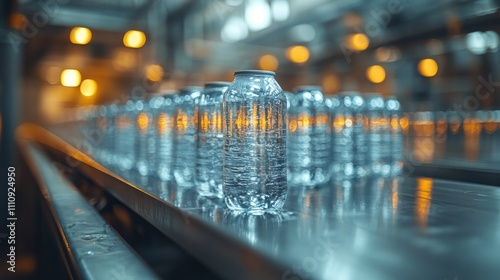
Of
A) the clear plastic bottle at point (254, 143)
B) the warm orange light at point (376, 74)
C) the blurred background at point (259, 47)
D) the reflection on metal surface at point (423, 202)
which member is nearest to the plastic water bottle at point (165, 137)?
the clear plastic bottle at point (254, 143)

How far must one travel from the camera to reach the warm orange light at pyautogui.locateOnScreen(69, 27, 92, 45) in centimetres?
566

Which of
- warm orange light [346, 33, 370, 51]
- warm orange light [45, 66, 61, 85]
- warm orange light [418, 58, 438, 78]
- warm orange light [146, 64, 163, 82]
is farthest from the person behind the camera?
warm orange light [45, 66, 61, 85]

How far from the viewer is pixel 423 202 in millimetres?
946

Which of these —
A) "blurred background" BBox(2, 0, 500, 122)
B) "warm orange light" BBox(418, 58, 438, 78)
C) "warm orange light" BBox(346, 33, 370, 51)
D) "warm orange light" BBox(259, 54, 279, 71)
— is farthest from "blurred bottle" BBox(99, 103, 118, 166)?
"warm orange light" BBox(259, 54, 279, 71)

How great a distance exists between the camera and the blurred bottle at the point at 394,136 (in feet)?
5.06

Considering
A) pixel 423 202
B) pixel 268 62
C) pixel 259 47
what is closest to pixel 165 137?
pixel 423 202

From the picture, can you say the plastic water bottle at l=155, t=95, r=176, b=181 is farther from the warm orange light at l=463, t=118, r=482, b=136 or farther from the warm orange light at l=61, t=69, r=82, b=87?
the warm orange light at l=61, t=69, r=82, b=87

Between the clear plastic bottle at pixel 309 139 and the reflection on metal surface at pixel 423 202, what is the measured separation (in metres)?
0.25

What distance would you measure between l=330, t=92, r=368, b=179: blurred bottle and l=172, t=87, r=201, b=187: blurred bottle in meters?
0.38

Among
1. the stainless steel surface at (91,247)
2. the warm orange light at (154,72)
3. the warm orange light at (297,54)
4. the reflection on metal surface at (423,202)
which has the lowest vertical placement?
the stainless steel surface at (91,247)

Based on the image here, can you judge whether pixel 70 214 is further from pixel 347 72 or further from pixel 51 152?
pixel 347 72

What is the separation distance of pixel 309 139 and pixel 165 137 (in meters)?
0.51

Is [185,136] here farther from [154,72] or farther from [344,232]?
[154,72]

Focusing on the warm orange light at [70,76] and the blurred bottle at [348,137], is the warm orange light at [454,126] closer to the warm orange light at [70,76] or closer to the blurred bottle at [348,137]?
the blurred bottle at [348,137]
